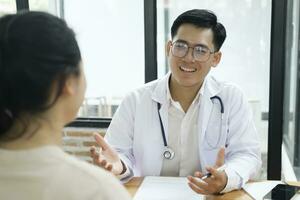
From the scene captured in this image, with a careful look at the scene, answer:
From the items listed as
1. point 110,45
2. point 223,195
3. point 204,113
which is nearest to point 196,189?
point 223,195

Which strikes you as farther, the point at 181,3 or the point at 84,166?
the point at 181,3

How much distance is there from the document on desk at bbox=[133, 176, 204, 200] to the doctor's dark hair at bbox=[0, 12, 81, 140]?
860 mm

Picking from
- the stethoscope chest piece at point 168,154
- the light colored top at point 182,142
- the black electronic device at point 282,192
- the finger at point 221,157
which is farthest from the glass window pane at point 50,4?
the black electronic device at point 282,192

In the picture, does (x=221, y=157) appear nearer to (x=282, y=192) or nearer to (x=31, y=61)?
(x=282, y=192)

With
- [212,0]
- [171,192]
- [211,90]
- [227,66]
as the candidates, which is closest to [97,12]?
[212,0]

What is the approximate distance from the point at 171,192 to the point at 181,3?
1.39m

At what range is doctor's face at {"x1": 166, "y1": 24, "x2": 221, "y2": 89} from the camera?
1.80 metres

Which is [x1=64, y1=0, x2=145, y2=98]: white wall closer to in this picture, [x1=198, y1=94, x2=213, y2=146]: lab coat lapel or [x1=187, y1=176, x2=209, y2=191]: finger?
[x1=198, y1=94, x2=213, y2=146]: lab coat lapel

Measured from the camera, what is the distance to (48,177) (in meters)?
0.63

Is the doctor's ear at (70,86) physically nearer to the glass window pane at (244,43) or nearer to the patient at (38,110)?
the patient at (38,110)

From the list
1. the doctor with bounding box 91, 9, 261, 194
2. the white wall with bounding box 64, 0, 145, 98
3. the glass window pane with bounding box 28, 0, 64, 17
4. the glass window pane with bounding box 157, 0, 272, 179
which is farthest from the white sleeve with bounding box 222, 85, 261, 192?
the glass window pane with bounding box 28, 0, 64, 17

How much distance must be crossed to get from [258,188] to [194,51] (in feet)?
2.17

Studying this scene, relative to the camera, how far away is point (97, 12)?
8.66 feet

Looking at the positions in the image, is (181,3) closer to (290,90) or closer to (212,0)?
(212,0)
